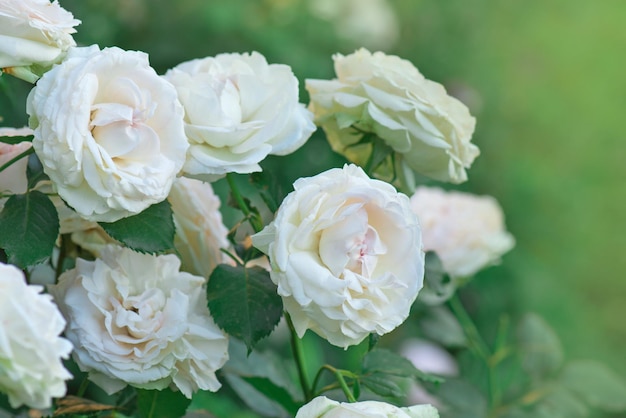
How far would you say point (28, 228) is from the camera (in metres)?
0.50

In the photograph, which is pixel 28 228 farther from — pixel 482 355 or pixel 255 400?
pixel 482 355

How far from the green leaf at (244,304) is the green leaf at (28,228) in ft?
0.34

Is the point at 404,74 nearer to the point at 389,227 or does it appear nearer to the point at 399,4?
the point at 389,227

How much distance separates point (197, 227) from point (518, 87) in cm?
248

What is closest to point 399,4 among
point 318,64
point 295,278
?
point 318,64

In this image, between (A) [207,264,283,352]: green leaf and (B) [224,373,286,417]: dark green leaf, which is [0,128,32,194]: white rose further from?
(B) [224,373,286,417]: dark green leaf

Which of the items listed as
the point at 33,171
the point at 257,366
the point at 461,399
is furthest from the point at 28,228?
the point at 461,399

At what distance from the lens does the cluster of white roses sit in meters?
0.48

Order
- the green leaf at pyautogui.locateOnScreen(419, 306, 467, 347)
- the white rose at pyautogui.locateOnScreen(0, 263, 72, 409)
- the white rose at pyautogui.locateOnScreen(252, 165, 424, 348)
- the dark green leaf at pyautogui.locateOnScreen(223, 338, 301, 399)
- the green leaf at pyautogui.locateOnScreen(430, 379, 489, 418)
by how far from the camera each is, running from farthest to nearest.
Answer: the green leaf at pyautogui.locateOnScreen(419, 306, 467, 347), the green leaf at pyautogui.locateOnScreen(430, 379, 489, 418), the dark green leaf at pyautogui.locateOnScreen(223, 338, 301, 399), the white rose at pyautogui.locateOnScreen(252, 165, 424, 348), the white rose at pyautogui.locateOnScreen(0, 263, 72, 409)

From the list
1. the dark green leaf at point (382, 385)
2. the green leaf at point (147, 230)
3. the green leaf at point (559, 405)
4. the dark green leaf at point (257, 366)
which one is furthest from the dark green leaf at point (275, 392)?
the green leaf at point (559, 405)

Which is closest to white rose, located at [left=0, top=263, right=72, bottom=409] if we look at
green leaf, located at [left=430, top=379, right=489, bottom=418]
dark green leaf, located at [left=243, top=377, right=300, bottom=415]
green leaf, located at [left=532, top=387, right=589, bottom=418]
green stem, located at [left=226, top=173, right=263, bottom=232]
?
green stem, located at [left=226, top=173, right=263, bottom=232]

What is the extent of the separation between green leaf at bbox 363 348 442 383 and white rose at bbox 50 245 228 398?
0.37 feet

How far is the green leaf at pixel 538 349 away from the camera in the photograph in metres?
1.00

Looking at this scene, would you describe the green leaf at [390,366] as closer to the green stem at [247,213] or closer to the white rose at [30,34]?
the green stem at [247,213]
